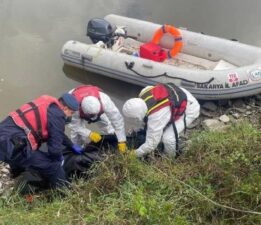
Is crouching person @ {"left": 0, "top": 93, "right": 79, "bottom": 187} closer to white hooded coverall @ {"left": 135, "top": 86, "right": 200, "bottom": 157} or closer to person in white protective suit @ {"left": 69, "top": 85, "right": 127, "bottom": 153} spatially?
person in white protective suit @ {"left": 69, "top": 85, "right": 127, "bottom": 153}

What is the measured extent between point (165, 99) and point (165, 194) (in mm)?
1016

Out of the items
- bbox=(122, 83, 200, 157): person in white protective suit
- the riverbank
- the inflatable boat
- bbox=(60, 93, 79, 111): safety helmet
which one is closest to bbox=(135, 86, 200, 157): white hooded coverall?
bbox=(122, 83, 200, 157): person in white protective suit

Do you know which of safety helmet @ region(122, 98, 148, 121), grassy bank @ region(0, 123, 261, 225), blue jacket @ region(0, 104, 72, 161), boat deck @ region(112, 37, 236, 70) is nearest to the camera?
grassy bank @ region(0, 123, 261, 225)

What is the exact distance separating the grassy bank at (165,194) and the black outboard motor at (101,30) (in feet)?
9.15

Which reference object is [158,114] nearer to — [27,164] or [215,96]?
[27,164]

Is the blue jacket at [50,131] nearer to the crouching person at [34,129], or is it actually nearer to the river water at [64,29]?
the crouching person at [34,129]

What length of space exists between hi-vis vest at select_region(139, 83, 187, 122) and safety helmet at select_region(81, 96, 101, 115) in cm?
46

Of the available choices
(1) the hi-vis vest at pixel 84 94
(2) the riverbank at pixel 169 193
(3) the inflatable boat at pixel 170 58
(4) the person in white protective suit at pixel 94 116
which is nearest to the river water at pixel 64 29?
(3) the inflatable boat at pixel 170 58

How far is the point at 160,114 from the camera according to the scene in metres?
4.14

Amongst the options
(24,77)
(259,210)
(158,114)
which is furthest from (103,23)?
(259,210)

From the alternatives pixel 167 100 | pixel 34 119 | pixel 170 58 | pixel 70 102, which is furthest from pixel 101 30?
pixel 34 119

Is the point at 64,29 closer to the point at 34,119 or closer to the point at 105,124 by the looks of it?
the point at 105,124

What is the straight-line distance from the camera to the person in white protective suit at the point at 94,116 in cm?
421

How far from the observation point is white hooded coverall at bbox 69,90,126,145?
439 cm
